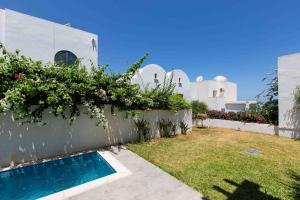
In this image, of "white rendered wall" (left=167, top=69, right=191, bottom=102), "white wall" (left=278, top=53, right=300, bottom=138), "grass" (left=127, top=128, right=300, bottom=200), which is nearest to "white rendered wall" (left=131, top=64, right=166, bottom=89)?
"white rendered wall" (left=167, top=69, right=191, bottom=102)

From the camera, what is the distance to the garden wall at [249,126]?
1411cm

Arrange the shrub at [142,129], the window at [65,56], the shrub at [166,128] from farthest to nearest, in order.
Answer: the window at [65,56] < the shrub at [166,128] < the shrub at [142,129]

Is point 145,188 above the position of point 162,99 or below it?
below

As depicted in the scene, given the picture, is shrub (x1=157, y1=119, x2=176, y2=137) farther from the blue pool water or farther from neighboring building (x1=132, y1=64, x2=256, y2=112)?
neighboring building (x1=132, y1=64, x2=256, y2=112)

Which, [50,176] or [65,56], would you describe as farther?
[65,56]

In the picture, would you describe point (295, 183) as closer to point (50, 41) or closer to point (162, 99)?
point (162, 99)

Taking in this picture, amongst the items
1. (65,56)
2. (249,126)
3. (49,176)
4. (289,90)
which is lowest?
(49,176)

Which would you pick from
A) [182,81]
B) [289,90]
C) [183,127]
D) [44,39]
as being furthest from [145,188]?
[182,81]

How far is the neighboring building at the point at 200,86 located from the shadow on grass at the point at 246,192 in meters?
16.2

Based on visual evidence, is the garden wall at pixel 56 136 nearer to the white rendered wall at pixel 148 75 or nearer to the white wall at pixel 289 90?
the white rendered wall at pixel 148 75

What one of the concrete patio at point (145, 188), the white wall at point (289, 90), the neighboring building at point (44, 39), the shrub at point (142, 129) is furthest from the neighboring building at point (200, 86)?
the concrete patio at point (145, 188)

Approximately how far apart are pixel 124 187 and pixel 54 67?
21.2 feet

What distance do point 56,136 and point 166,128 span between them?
24.9ft

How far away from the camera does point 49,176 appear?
689 cm
